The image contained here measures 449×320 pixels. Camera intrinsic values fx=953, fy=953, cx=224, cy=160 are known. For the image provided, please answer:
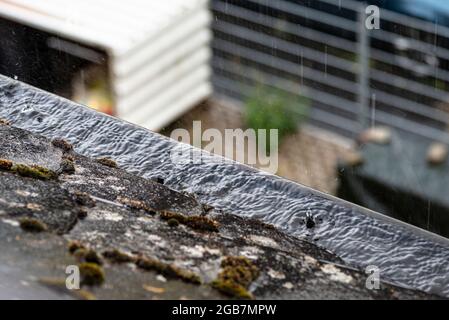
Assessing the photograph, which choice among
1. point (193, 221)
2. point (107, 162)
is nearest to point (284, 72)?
point (107, 162)

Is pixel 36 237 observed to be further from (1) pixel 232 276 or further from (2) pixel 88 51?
(2) pixel 88 51

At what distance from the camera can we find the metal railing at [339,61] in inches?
355

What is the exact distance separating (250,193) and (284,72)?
877 cm

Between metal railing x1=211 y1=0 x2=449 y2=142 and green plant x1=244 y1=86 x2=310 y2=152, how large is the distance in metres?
0.12

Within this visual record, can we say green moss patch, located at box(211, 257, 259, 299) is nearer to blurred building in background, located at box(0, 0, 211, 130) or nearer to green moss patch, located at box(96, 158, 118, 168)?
green moss patch, located at box(96, 158, 118, 168)

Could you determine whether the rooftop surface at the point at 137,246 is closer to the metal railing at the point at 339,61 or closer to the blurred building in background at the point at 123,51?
the metal railing at the point at 339,61

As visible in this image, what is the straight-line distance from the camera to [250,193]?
5.57ft

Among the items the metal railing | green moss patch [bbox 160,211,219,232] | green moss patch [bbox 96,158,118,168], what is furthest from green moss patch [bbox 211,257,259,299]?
the metal railing

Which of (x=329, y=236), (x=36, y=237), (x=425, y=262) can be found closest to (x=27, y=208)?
(x=36, y=237)

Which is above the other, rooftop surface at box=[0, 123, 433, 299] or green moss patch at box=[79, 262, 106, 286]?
rooftop surface at box=[0, 123, 433, 299]

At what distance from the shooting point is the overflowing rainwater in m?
1.50

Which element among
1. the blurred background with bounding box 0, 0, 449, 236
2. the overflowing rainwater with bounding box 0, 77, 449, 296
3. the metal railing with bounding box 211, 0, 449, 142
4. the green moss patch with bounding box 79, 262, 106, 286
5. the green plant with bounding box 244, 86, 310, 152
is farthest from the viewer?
the green plant with bounding box 244, 86, 310, 152

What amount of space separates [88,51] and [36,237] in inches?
353
